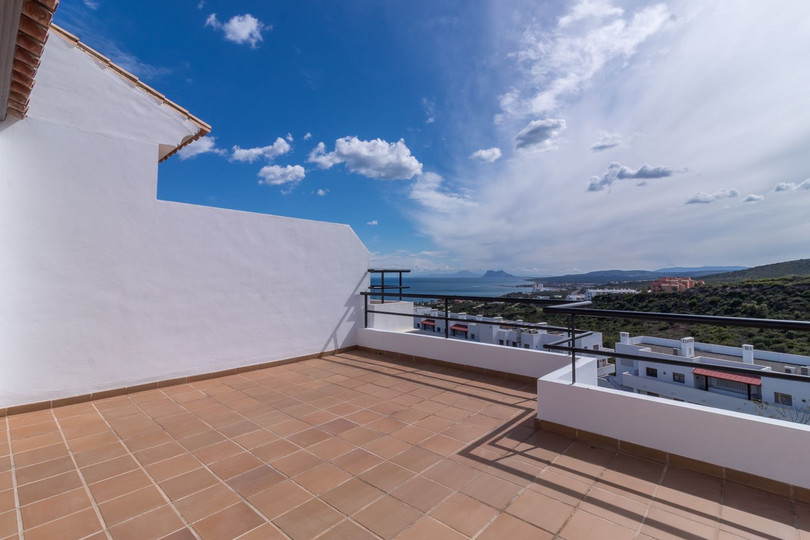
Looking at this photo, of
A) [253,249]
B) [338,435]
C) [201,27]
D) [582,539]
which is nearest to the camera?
[582,539]

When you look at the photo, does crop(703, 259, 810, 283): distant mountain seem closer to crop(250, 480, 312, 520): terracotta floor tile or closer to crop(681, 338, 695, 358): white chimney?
crop(681, 338, 695, 358): white chimney

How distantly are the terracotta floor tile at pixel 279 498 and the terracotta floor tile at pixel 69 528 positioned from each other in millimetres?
669

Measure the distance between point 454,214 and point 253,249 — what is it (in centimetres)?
852

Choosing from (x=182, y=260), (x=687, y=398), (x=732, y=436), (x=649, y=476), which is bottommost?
(x=687, y=398)

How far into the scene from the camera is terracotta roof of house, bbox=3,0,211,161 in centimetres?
190

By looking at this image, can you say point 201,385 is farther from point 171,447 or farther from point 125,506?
point 125,506

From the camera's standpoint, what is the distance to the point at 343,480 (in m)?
1.92

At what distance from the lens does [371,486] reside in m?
1.86

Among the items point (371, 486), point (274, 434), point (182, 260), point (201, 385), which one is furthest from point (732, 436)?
point (182, 260)

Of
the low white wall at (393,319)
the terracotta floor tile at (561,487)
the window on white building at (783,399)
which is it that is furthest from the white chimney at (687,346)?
the terracotta floor tile at (561,487)

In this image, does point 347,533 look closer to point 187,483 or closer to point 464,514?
point 464,514

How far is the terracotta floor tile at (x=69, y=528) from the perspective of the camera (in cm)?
150

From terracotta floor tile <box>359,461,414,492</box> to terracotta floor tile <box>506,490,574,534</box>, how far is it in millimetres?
583

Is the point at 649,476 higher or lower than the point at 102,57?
lower
